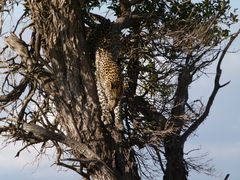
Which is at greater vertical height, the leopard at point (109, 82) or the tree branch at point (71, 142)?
the leopard at point (109, 82)

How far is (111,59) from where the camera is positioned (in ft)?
38.2

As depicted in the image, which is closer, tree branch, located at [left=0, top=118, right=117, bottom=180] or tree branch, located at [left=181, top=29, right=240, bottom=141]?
tree branch, located at [left=0, top=118, right=117, bottom=180]

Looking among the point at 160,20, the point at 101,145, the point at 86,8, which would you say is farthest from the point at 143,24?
the point at 101,145

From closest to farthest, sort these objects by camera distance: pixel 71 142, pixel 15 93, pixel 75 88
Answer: pixel 71 142 → pixel 75 88 → pixel 15 93

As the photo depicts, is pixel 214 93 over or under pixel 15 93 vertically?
over

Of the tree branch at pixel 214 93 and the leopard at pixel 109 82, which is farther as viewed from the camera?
the tree branch at pixel 214 93

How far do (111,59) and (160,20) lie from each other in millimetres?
1870

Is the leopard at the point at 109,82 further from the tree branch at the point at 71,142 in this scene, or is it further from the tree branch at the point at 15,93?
the tree branch at the point at 15,93

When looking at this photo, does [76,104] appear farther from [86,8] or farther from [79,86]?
[86,8]

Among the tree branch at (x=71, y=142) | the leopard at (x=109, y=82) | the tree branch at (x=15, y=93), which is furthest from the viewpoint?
the tree branch at (x=15, y=93)

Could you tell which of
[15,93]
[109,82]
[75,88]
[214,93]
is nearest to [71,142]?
[75,88]

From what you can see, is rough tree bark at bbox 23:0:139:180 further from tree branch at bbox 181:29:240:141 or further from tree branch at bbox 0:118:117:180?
tree branch at bbox 181:29:240:141

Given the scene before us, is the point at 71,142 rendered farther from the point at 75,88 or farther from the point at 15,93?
the point at 15,93

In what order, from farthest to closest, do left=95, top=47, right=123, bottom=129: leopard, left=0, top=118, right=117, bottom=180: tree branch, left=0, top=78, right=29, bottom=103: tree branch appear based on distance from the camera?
1. left=0, top=78, right=29, bottom=103: tree branch
2. left=95, top=47, right=123, bottom=129: leopard
3. left=0, top=118, right=117, bottom=180: tree branch
